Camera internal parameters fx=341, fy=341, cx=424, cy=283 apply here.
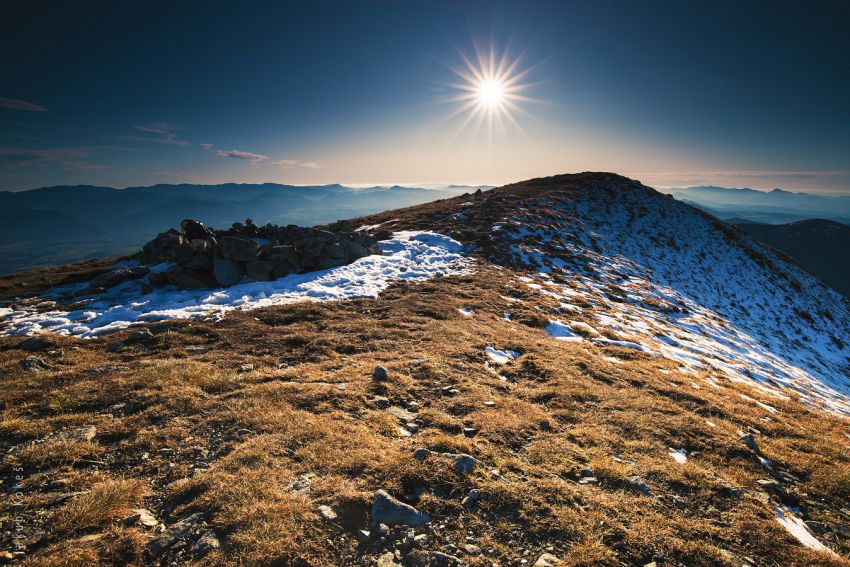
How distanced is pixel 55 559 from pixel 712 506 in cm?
1010

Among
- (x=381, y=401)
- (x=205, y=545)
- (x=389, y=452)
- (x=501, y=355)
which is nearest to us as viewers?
(x=205, y=545)

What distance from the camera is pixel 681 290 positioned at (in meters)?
29.7

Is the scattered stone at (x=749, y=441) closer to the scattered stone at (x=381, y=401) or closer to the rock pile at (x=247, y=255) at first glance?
the scattered stone at (x=381, y=401)

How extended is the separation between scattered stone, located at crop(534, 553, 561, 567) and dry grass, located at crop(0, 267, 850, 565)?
0.13 metres

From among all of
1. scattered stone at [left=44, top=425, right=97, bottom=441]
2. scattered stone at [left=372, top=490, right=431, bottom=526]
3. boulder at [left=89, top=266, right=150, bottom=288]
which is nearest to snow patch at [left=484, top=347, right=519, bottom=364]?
scattered stone at [left=372, top=490, right=431, bottom=526]

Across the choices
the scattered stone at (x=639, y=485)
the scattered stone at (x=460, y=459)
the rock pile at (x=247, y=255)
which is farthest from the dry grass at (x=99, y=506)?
the rock pile at (x=247, y=255)

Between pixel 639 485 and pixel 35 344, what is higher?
pixel 35 344

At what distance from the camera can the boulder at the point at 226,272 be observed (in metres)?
18.6

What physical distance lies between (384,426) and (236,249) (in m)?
16.5

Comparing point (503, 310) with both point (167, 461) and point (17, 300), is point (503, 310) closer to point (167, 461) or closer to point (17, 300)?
point (167, 461)

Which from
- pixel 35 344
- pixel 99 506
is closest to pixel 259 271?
pixel 35 344

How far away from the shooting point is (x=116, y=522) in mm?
5023

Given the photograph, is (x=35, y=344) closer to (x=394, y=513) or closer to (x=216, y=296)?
(x=216, y=296)

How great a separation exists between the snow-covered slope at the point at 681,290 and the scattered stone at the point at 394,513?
12.3 m
